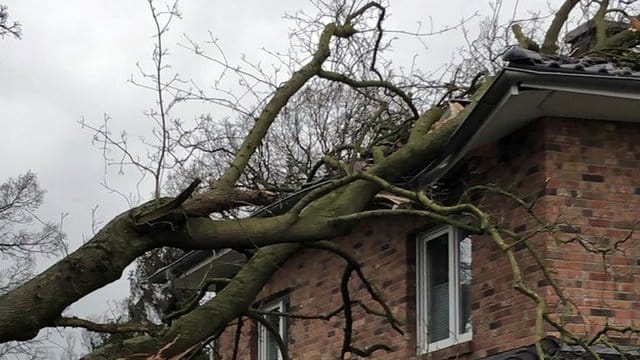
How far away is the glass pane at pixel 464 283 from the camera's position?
10617 mm

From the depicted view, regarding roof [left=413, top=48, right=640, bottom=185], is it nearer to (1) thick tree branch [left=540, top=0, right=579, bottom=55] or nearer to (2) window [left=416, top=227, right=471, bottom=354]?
(2) window [left=416, top=227, right=471, bottom=354]

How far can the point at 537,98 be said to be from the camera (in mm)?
9062

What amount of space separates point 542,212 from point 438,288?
2.14 metres

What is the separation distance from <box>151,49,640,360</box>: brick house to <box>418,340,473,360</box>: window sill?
10mm

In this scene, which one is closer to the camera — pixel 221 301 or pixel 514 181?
pixel 221 301

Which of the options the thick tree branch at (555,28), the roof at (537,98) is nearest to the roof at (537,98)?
the roof at (537,98)

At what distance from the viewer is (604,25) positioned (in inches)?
499

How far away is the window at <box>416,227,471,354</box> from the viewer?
421 inches

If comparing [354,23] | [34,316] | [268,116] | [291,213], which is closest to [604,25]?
[354,23]

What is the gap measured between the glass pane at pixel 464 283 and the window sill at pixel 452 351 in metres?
0.27

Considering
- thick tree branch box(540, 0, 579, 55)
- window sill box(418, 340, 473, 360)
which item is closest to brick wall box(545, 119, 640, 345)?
window sill box(418, 340, 473, 360)

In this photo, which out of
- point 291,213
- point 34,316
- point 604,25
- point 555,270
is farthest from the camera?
point 604,25

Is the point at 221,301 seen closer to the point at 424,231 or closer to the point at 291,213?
the point at 291,213

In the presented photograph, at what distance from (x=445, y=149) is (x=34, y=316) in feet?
13.6
